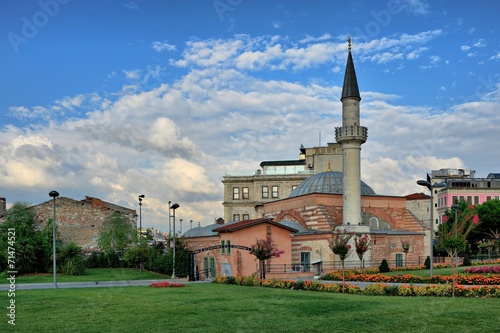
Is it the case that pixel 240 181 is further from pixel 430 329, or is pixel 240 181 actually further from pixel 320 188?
pixel 430 329

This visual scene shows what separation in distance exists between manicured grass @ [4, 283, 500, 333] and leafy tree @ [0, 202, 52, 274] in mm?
23483

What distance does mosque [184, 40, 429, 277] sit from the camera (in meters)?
38.1

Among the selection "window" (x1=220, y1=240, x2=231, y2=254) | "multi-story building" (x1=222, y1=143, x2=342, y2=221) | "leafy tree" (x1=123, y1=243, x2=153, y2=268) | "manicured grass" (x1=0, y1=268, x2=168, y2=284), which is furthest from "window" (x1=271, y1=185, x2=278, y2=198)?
"window" (x1=220, y1=240, x2=231, y2=254)

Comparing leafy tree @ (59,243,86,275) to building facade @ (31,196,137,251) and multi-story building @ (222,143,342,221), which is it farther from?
multi-story building @ (222,143,342,221)

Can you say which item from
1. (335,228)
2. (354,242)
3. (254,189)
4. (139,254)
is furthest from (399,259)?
(254,189)

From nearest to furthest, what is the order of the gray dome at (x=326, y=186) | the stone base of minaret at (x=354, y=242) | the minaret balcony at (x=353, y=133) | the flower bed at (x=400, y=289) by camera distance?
1. the flower bed at (x=400, y=289)
2. the stone base of minaret at (x=354, y=242)
3. the minaret balcony at (x=353, y=133)
4. the gray dome at (x=326, y=186)

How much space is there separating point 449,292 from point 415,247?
26.0 m

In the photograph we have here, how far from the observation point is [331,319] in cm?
1365

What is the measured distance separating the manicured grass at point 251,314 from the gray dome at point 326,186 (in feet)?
99.3

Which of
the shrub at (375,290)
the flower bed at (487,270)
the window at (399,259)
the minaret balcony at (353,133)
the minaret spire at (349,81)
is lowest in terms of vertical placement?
the window at (399,259)

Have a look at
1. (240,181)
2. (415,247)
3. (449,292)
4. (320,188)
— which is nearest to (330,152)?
(240,181)

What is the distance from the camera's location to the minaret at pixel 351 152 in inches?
1609

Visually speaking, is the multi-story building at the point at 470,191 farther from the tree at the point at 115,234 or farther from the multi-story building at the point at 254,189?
the tree at the point at 115,234

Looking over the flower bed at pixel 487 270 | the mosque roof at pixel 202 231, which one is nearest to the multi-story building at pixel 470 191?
the mosque roof at pixel 202 231
